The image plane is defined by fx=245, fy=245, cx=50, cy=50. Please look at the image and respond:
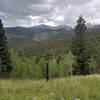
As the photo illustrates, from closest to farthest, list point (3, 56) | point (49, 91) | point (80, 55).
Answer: point (49, 91) → point (80, 55) → point (3, 56)

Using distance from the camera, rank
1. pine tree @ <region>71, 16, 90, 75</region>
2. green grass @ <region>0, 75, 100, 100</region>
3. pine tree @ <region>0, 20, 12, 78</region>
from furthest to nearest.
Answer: pine tree @ <region>0, 20, 12, 78</region> → pine tree @ <region>71, 16, 90, 75</region> → green grass @ <region>0, 75, 100, 100</region>

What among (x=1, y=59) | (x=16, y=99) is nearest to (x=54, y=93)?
(x=16, y=99)

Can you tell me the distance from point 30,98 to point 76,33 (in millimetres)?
43357

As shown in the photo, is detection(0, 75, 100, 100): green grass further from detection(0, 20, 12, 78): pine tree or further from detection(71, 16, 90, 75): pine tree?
detection(0, 20, 12, 78): pine tree

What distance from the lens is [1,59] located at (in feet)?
151

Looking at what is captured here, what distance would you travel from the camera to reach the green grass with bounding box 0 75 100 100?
6778 millimetres

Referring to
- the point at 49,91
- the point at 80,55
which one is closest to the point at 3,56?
the point at 80,55

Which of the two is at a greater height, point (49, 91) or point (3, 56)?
point (3, 56)

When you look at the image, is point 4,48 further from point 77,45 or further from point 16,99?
point 16,99

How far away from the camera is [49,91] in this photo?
7586 mm

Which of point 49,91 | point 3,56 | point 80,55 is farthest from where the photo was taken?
point 3,56

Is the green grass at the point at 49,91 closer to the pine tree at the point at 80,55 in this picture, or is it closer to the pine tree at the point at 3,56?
the pine tree at the point at 80,55

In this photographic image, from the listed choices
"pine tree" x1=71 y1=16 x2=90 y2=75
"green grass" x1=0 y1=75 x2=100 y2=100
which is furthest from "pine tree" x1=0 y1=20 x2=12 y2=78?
"green grass" x1=0 y1=75 x2=100 y2=100

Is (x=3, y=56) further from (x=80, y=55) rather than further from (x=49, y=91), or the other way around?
(x=49, y=91)
